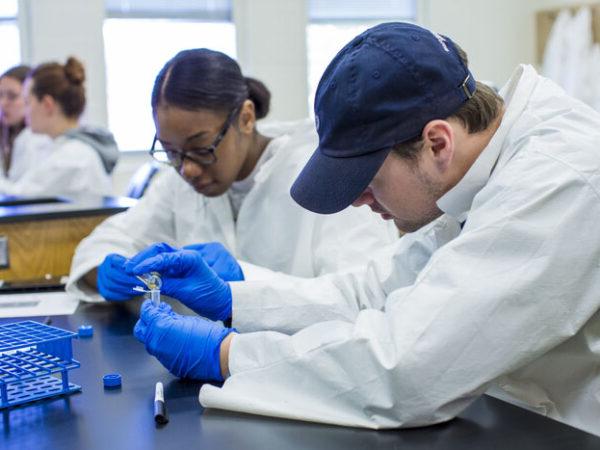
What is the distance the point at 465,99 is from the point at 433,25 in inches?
198

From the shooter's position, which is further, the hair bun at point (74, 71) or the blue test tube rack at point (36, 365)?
the hair bun at point (74, 71)

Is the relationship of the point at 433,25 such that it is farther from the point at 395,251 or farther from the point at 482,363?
the point at 482,363

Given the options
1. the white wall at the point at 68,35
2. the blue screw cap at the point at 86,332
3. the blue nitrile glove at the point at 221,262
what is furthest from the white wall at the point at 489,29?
the blue screw cap at the point at 86,332

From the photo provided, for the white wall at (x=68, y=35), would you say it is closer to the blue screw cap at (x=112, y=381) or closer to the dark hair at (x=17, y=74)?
the dark hair at (x=17, y=74)

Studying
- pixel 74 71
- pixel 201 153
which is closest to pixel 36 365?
pixel 201 153

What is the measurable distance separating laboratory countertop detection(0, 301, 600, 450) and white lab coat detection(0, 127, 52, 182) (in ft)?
12.2

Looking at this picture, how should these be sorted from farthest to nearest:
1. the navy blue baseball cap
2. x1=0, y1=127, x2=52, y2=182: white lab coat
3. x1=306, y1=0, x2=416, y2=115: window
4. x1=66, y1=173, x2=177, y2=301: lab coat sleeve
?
x1=306, y1=0, x2=416, y2=115: window, x1=0, y1=127, x2=52, y2=182: white lab coat, x1=66, y1=173, x2=177, y2=301: lab coat sleeve, the navy blue baseball cap

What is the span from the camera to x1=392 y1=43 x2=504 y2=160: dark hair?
3.30 feet

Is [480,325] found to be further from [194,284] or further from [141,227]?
[141,227]

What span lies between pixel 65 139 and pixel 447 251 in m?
3.14

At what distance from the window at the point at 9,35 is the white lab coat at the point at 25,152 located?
48 centimetres

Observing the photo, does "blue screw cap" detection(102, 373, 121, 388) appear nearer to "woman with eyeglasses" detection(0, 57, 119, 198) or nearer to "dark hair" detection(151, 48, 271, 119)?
"dark hair" detection(151, 48, 271, 119)

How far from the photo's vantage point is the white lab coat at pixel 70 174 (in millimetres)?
3664

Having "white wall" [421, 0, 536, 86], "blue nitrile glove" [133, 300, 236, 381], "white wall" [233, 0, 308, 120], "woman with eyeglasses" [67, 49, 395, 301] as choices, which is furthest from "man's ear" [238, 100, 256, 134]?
"white wall" [421, 0, 536, 86]
